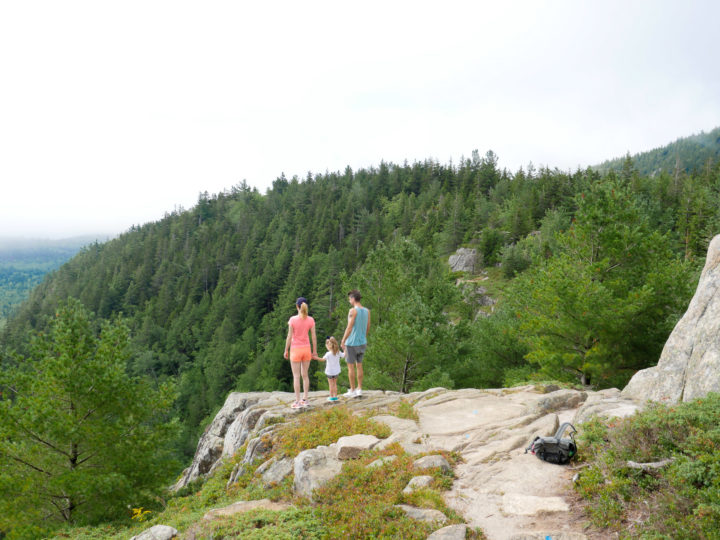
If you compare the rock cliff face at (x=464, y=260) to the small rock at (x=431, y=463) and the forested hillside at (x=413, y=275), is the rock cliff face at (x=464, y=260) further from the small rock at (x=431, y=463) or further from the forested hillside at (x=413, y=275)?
the small rock at (x=431, y=463)

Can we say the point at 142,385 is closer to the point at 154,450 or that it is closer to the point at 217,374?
the point at 154,450

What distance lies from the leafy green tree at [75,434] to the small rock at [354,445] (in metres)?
7.15

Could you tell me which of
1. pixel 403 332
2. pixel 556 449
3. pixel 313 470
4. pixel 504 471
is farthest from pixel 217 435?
pixel 556 449

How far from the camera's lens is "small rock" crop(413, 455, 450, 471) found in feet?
20.4

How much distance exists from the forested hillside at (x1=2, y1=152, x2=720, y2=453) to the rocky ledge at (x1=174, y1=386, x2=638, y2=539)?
4.73m

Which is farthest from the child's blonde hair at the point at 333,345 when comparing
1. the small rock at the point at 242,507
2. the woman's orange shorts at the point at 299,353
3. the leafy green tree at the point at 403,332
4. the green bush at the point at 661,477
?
the leafy green tree at the point at 403,332

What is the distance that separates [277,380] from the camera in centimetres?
5125

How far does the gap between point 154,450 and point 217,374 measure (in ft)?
172

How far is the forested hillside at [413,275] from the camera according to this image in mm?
14000

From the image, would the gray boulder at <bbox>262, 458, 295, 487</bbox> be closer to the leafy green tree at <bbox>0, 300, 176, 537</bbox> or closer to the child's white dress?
the child's white dress

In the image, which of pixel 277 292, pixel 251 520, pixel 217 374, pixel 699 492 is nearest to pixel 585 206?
pixel 699 492

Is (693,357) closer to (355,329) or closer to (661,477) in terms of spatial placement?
(661,477)

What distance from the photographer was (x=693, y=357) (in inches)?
294

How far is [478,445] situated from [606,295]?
8.00 metres
